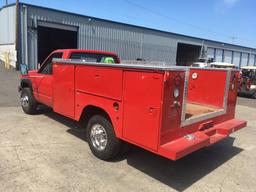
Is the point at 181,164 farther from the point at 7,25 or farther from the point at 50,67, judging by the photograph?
the point at 7,25

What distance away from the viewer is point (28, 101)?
7527mm

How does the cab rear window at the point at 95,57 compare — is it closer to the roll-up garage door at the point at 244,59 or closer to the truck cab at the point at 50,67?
the truck cab at the point at 50,67

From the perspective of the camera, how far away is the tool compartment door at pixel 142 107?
134 inches

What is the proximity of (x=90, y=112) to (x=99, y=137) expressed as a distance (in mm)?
591

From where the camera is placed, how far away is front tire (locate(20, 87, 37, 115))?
24.4 feet

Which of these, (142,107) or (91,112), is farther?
(91,112)

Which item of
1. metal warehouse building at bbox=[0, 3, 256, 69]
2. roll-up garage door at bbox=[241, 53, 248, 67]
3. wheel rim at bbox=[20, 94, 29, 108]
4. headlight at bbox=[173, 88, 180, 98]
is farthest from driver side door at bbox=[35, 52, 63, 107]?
roll-up garage door at bbox=[241, 53, 248, 67]

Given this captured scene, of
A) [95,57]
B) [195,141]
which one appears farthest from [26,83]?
[195,141]

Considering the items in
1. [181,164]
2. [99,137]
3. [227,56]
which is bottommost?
[181,164]

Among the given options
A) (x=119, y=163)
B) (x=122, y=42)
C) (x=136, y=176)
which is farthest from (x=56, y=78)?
(x=122, y=42)

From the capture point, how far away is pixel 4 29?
24.6 m

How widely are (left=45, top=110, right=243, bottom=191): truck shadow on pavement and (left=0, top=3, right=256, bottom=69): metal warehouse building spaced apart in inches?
396

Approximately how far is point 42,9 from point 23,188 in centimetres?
2004

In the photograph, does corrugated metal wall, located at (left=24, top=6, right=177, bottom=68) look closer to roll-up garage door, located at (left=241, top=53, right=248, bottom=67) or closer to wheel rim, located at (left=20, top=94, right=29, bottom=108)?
wheel rim, located at (left=20, top=94, right=29, bottom=108)
